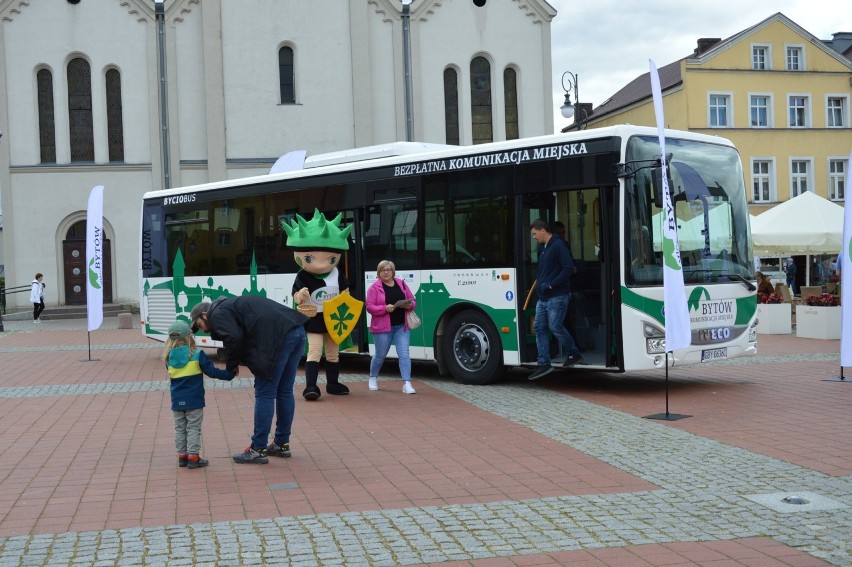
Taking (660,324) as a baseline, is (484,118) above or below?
above

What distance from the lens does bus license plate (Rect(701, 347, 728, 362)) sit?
1209 cm

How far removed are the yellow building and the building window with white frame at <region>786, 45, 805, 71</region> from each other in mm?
53

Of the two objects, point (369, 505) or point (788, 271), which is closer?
point (369, 505)

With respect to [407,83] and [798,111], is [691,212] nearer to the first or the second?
[407,83]

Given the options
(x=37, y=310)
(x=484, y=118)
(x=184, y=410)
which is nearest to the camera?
(x=184, y=410)

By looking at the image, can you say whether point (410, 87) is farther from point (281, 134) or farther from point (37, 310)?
point (37, 310)

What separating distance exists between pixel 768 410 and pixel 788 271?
33.0m

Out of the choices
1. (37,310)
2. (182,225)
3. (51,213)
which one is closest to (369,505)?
(182,225)

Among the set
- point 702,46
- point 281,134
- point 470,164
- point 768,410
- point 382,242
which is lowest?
point 768,410

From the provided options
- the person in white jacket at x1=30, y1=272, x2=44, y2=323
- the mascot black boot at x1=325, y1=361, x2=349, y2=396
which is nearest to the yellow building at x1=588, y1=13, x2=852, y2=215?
the person in white jacket at x1=30, y1=272, x2=44, y2=323

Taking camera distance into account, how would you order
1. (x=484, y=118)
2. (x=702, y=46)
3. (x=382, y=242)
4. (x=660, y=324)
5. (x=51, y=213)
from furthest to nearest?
(x=702, y=46) → (x=484, y=118) → (x=51, y=213) → (x=382, y=242) → (x=660, y=324)

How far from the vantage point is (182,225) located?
18.3 m

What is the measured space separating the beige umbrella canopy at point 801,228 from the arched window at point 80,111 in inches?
944

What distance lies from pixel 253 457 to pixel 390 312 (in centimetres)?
440
